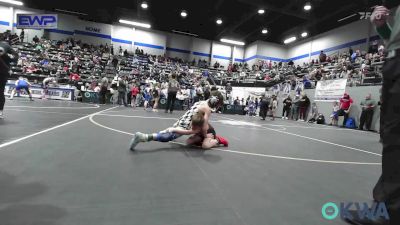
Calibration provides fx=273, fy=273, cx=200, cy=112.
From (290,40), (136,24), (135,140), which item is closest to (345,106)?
(135,140)

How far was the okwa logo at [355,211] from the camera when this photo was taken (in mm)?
1506

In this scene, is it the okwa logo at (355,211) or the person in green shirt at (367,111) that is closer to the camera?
the okwa logo at (355,211)

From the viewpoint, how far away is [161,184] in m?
2.21

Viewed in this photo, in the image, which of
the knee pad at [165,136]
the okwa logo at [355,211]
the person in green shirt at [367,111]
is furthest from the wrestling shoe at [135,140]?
the person in green shirt at [367,111]

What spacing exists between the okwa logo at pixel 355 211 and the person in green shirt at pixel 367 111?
37.9 ft

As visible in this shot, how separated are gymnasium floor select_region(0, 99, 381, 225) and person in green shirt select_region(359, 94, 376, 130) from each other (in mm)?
9418

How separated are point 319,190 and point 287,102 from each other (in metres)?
15.9

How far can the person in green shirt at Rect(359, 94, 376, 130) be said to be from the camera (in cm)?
1174

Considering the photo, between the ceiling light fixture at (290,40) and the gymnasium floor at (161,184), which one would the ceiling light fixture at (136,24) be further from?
the gymnasium floor at (161,184)

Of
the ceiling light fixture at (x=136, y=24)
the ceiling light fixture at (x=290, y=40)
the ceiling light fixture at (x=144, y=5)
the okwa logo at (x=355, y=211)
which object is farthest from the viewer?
the ceiling light fixture at (x=136, y=24)

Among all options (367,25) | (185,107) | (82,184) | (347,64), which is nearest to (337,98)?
(347,64)

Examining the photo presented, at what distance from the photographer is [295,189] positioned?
2324 mm

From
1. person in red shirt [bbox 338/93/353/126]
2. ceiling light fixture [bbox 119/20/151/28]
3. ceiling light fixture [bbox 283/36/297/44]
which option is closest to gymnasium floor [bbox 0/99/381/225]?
person in red shirt [bbox 338/93/353/126]

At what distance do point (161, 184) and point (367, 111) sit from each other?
40.5 ft
